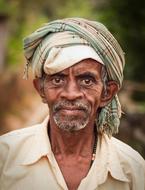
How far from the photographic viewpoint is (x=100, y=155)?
5.20 meters

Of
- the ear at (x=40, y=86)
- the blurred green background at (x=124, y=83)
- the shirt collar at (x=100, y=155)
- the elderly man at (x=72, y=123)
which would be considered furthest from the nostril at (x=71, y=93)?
the blurred green background at (x=124, y=83)

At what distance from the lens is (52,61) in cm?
495

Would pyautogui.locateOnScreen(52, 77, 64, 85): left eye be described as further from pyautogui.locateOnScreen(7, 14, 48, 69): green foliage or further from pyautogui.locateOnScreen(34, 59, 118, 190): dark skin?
pyautogui.locateOnScreen(7, 14, 48, 69): green foliage

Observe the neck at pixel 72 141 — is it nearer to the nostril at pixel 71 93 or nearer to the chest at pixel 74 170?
the chest at pixel 74 170

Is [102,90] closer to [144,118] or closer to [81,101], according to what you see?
[81,101]

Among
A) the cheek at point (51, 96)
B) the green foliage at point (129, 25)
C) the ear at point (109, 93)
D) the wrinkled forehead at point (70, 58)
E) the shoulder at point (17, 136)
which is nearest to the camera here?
the wrinkled forehead at point (70, 58)

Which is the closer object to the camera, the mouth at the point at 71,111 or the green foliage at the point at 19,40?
the mouth at the point at 71,111

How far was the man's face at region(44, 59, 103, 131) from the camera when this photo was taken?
16.3 ft

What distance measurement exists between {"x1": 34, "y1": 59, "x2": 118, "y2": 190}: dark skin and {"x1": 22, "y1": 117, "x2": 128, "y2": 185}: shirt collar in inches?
2.8

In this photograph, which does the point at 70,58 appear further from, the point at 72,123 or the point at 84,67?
the point at 72,123

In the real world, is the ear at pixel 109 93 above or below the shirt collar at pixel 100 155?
above

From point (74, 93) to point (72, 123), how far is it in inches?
8.4

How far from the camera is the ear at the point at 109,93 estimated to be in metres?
5.21

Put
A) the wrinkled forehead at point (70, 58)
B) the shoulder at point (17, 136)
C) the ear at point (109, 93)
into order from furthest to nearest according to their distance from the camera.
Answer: the ear at point (109, 93), the shoulder at point (17, 136), the wrinkled forehead at point (70, 58)
